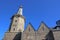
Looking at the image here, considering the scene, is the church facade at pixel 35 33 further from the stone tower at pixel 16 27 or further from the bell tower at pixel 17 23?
the bell tower at pixel 17 23

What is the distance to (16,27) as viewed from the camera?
5047 cm

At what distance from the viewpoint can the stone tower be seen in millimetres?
45263

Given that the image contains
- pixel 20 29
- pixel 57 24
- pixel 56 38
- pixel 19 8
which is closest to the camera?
pixel 56 38

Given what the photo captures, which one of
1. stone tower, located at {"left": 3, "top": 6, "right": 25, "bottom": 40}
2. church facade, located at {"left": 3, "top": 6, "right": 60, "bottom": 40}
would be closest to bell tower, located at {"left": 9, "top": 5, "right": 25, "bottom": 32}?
stone tower, located at {"left": 3, "top": 6, "right": 25, "bottom": 40}

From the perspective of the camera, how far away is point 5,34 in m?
46.0

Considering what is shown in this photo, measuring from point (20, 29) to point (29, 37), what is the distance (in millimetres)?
8443

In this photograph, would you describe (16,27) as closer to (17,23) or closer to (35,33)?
(17,23)

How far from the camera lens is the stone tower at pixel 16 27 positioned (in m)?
45.3

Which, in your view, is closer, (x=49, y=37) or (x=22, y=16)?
(x=49, y=37)

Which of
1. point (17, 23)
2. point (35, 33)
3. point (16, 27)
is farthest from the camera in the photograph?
point (17, 23)

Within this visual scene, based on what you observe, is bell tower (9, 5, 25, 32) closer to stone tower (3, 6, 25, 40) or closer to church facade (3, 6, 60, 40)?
stone tower (3, 6, 25, 40)

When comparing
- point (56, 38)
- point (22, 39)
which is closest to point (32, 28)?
point (22, 39)

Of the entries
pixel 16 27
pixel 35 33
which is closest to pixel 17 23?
pixel 16 27

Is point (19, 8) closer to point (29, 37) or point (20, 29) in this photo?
point (20, 29)
